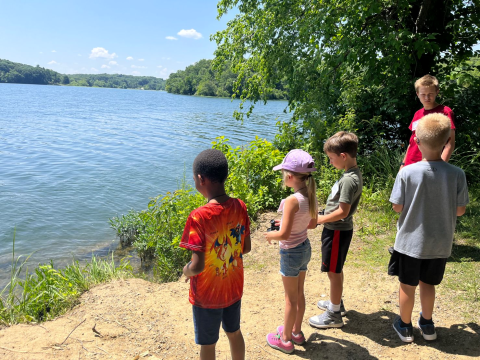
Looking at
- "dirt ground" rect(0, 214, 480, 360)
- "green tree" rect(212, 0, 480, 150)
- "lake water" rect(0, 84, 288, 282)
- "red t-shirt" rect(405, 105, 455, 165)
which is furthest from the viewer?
"lake water" rect(0, 84, 288, 282)

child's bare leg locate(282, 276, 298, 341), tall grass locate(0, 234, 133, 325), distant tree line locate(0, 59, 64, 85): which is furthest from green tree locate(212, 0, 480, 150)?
distant tree line locate(0, 59, 64, 85)

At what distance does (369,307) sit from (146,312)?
2.41 m

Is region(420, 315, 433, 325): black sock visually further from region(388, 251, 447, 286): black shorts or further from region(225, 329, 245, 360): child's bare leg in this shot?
region(225, 329, 245, 360): child's bare leg

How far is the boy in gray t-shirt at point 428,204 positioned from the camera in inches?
109

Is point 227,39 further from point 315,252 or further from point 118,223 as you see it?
point 315,252

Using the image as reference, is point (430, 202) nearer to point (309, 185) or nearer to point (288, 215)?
point (309, 185)

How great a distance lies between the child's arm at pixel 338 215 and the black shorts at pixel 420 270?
59cm

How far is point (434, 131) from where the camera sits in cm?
271

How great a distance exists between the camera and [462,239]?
205 inches

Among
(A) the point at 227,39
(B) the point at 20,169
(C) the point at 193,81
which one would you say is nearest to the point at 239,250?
(A) the point at 227,39

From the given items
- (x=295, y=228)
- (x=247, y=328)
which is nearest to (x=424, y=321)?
(x=295, y=228)

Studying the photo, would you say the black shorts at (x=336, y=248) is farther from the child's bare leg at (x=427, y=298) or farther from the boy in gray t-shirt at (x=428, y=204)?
the child's bare leg at (x=427, y=298)

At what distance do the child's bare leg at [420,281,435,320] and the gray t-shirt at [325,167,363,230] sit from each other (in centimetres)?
78

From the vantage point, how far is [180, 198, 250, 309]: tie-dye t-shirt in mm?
2217
